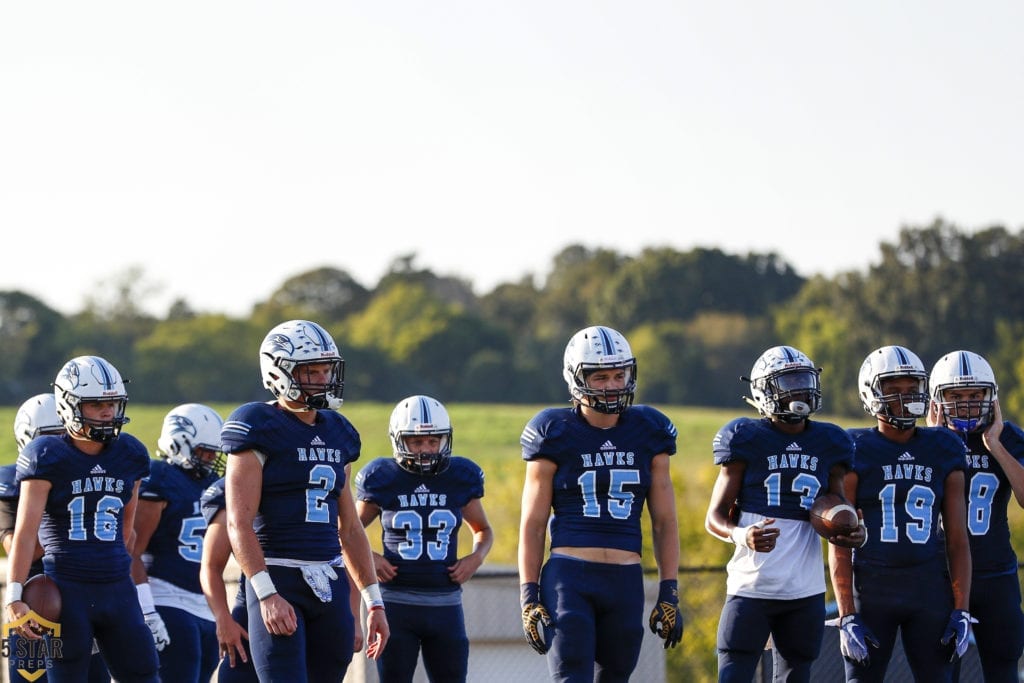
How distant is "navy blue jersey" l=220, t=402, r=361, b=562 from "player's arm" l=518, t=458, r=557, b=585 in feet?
3.16

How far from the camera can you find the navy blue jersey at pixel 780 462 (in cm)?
745

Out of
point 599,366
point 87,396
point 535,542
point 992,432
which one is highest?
point 599,366

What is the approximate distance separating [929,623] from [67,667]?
4.21m

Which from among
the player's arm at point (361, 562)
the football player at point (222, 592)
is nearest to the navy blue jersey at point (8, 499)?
the football player at point (222, 592)

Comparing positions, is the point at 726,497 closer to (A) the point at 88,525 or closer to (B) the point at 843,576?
(B) the point at 843,576

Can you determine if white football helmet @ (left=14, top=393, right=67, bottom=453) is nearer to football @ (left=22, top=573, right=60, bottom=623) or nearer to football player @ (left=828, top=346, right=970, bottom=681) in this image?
football @ (left=22, top=573, right=60, bottom=623)

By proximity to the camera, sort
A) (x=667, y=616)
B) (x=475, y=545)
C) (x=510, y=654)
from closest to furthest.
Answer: (x=667, y=616) < (x=475, y=545) < (x=510, y=654)

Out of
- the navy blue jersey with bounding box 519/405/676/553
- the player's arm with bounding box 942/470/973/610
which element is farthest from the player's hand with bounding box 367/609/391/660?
the player's arm with bounding box 942/470/973/610

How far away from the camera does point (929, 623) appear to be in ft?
25.0

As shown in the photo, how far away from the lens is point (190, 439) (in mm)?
9062

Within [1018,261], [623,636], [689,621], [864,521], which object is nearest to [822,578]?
[864,521]

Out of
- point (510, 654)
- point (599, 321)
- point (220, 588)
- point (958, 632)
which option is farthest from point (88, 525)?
point (599, 321)

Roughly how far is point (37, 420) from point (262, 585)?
276 cm

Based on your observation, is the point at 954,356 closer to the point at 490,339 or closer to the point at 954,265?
the point at 954,265
